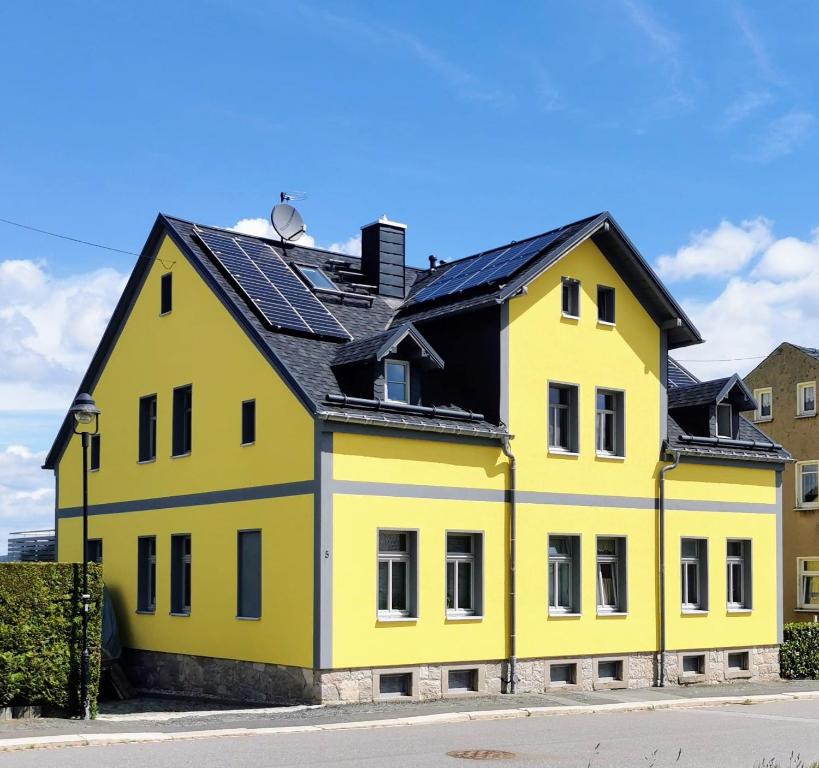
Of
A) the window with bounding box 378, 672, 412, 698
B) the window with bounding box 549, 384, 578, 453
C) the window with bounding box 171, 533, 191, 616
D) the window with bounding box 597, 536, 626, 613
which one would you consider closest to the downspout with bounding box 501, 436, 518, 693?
the window with bounding box 549, 384, 578, 453

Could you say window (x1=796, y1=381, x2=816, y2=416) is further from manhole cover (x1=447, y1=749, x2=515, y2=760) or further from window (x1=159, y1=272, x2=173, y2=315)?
manhole cover (x1=447, y1=749, x2=515, y2=760)

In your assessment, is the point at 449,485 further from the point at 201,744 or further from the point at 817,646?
the point at 817,646

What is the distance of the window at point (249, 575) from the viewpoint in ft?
80.3

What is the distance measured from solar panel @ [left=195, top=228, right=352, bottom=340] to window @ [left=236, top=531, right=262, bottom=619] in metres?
4.29

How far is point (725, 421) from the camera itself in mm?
30531

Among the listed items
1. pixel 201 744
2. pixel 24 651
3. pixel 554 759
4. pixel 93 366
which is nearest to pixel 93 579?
pixel 24 651

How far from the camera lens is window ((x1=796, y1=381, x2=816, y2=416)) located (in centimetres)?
4528

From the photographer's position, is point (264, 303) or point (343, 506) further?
point (264, 303)

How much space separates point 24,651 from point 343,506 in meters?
6.10

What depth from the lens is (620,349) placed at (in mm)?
28375

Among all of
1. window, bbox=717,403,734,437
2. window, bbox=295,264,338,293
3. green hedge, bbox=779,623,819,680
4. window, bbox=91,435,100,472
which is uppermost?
window, bbox=295,264,338,293

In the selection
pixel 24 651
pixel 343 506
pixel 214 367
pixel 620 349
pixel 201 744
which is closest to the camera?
pixel 201 744

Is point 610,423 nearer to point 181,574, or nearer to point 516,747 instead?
point 181,574

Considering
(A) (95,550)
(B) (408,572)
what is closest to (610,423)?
(B) (408,572)
